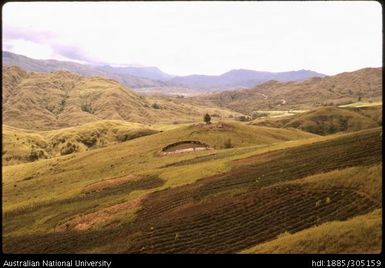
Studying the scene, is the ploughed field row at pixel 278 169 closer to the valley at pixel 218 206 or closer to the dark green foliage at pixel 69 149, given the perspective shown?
the valley at pixel 218 206

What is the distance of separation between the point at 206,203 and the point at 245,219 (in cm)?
693

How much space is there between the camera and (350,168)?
37219 millimetres

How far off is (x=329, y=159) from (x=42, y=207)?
39.3 meters

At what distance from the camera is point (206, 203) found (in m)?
40.3

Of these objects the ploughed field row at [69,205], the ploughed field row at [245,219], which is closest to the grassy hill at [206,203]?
the ploughed field row at [245,219]

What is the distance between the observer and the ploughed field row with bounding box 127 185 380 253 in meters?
30.7

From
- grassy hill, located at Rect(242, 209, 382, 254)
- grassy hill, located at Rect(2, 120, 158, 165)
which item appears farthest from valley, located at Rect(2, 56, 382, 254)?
grassy hill, located at Rect(2, 120, 158, 165)

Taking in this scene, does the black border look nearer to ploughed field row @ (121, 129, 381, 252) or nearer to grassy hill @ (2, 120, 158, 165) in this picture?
ploughed field row @ (121, 129, 381, 252)

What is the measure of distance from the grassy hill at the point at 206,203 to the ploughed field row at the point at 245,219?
0.08m

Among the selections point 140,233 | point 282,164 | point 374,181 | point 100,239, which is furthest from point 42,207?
point 374,181

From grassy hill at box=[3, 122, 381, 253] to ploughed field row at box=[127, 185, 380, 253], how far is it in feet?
0.26

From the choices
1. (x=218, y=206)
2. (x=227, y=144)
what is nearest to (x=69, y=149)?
(x=227, y=144)

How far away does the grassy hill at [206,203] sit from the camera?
105 ft

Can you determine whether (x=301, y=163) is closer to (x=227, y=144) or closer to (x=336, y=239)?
(x=336, y=239)
